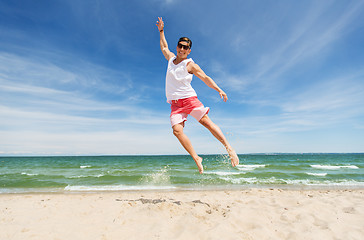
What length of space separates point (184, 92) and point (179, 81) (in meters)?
0.19

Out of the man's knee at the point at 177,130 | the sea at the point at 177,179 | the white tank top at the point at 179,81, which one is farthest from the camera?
the sea at the point at 177,179

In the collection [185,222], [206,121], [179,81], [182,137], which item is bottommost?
[185,222]

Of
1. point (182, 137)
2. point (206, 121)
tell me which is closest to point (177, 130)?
point (182, 137)

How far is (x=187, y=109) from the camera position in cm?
334

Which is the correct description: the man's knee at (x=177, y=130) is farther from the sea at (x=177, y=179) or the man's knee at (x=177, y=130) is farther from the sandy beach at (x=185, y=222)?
the sandy beach at (x=185, y=222)

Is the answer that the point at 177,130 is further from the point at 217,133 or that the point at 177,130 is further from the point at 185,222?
the point at 185,222

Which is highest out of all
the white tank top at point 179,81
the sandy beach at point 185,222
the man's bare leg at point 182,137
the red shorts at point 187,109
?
the white tank top at point 179,81

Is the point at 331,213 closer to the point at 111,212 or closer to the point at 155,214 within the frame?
the point at 155,214

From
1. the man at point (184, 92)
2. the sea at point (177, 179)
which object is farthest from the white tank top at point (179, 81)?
the sea at point (177, 179)

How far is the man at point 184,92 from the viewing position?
3.23 m

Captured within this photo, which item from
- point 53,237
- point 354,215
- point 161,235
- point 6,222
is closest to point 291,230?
point 354,215

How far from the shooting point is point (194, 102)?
10.9 ft

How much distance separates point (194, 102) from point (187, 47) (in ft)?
2.86

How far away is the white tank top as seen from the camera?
3.23 metres
